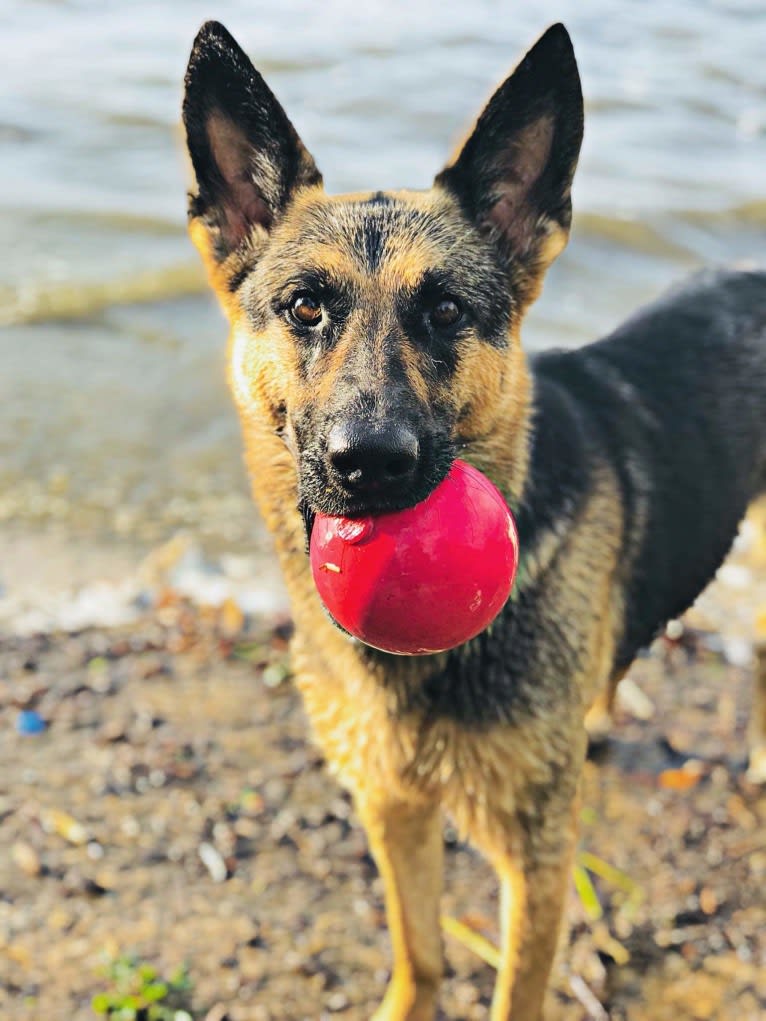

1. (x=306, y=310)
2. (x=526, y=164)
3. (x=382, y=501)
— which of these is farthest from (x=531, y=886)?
(x=526, y=164)

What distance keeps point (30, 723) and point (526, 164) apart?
2.83m

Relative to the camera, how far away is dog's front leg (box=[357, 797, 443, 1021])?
3291 millimetres

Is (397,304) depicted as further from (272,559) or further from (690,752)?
(272,559)

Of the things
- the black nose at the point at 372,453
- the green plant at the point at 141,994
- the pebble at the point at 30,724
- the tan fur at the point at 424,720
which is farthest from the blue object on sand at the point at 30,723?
the black nose at the point at 372,453

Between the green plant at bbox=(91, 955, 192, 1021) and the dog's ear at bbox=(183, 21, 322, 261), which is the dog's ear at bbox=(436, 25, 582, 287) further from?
the green plant at bbox=(91, 955, 192, 1021)

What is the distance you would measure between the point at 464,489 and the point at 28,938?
212cm

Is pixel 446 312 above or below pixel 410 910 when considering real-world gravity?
above

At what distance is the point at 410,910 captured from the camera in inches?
130

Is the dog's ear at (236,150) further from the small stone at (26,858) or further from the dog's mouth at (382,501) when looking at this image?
the small stone at (26,858)

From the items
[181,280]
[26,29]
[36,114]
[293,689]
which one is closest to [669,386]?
[293,689]

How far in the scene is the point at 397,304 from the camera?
2.75 meters

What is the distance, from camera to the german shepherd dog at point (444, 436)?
279cm

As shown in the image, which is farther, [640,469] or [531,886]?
[640,469]

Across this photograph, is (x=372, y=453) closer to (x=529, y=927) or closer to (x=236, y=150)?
(x=236, y=150)
